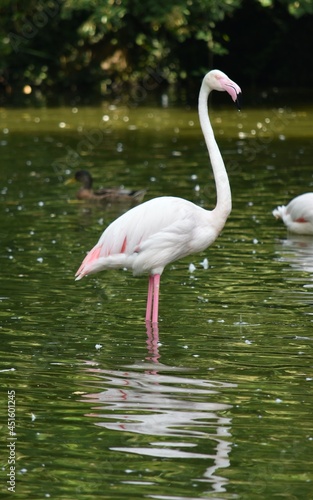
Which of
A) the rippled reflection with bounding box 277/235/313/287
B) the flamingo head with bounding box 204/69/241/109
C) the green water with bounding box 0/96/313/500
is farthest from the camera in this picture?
the rippled reflection with bounding box 277/235/313/287

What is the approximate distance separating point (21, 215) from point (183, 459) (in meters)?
8.21

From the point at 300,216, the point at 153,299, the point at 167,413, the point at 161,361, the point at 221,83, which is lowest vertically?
the point at 167,413

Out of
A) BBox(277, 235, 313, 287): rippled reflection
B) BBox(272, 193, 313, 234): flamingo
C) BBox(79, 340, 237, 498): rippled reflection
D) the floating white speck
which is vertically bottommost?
BBox(79, 340, 237, 498): rippled reflection

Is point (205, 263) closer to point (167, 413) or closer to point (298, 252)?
point (298, 252)

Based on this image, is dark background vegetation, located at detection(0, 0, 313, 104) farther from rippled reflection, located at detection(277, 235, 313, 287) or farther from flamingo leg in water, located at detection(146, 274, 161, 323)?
flamingo leg in water, located at detection(146, 274, 161, 323)

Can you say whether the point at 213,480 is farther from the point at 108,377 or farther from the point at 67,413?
the point at 108,377

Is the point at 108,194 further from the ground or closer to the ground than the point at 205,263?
further from the ground

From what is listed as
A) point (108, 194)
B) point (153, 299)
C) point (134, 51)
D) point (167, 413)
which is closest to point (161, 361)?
point (153, 299)

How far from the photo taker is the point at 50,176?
1736cm

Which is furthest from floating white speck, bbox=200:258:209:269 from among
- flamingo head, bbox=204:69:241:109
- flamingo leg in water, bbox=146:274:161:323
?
flamingo head, bbox=204:69:241:109

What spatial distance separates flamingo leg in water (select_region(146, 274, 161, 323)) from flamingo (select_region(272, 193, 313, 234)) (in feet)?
12.1

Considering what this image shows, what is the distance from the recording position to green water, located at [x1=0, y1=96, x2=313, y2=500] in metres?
5.77

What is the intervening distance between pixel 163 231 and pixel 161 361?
110 centimetres

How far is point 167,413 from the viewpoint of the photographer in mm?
6566
